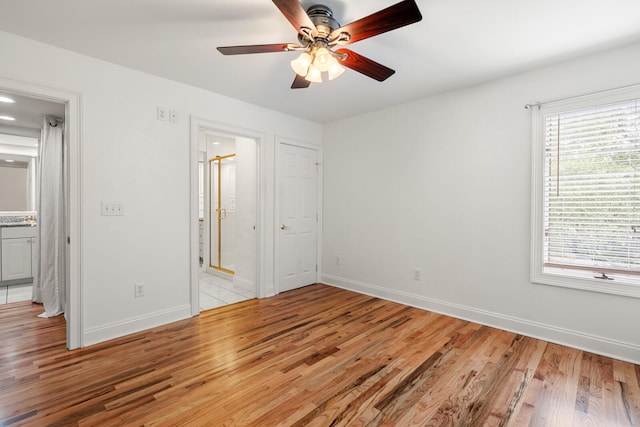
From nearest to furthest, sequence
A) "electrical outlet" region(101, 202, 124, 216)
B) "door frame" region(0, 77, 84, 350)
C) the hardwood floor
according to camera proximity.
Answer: the hardwood floor < "door frame" region(0, 77, 84, 350) < "electrical outlet" region(101, 202, 124, 216)

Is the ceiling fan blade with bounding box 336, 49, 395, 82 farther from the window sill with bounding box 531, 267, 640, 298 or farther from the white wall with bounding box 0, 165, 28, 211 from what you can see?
the white wall with bounding box 0, 165, 28, 211

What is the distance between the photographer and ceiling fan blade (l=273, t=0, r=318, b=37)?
1545 millimetres

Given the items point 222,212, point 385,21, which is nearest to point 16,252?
point 222,212

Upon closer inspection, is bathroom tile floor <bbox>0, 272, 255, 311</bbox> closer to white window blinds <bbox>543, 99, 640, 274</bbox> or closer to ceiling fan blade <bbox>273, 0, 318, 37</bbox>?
ceiling fan blade <bbox>273, 0, 318, 37</bbox>

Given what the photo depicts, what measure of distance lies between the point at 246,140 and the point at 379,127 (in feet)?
6.22

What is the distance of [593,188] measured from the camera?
8.49ft

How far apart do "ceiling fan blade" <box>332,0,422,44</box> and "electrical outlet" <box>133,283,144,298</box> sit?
279cm

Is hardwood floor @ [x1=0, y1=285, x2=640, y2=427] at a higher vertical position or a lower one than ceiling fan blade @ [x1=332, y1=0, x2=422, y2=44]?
lower

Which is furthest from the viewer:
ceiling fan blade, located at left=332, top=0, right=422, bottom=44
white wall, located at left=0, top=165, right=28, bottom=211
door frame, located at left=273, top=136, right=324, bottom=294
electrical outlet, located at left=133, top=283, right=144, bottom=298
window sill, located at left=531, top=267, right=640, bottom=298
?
white wall, located at left=0, top=165, right=28, bottom=211

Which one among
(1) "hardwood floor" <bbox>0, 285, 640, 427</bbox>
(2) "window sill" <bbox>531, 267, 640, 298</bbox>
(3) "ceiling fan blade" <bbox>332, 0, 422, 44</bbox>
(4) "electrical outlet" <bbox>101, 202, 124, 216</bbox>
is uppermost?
(3) "ceiling fan blade" <bbox>332, 0, 422, 44</bbox>

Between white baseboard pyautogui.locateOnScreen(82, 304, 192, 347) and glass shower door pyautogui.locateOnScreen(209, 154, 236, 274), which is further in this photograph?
glass shower door pyautogui.locateOnScreen(209, 154, 236, 274)

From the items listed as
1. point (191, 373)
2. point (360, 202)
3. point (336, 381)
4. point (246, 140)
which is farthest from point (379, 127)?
point (191, 373)

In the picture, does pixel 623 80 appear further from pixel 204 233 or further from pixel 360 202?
pixel 204 233

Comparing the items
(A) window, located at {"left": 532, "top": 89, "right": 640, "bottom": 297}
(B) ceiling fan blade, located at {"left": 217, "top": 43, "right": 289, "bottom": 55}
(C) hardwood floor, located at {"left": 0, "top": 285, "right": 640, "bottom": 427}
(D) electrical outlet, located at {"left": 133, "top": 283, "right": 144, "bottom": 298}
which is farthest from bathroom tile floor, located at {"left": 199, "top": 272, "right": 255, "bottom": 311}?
(A) window, located at {"left": 532, "top": 89, "right": 640, "bottom": 297}
